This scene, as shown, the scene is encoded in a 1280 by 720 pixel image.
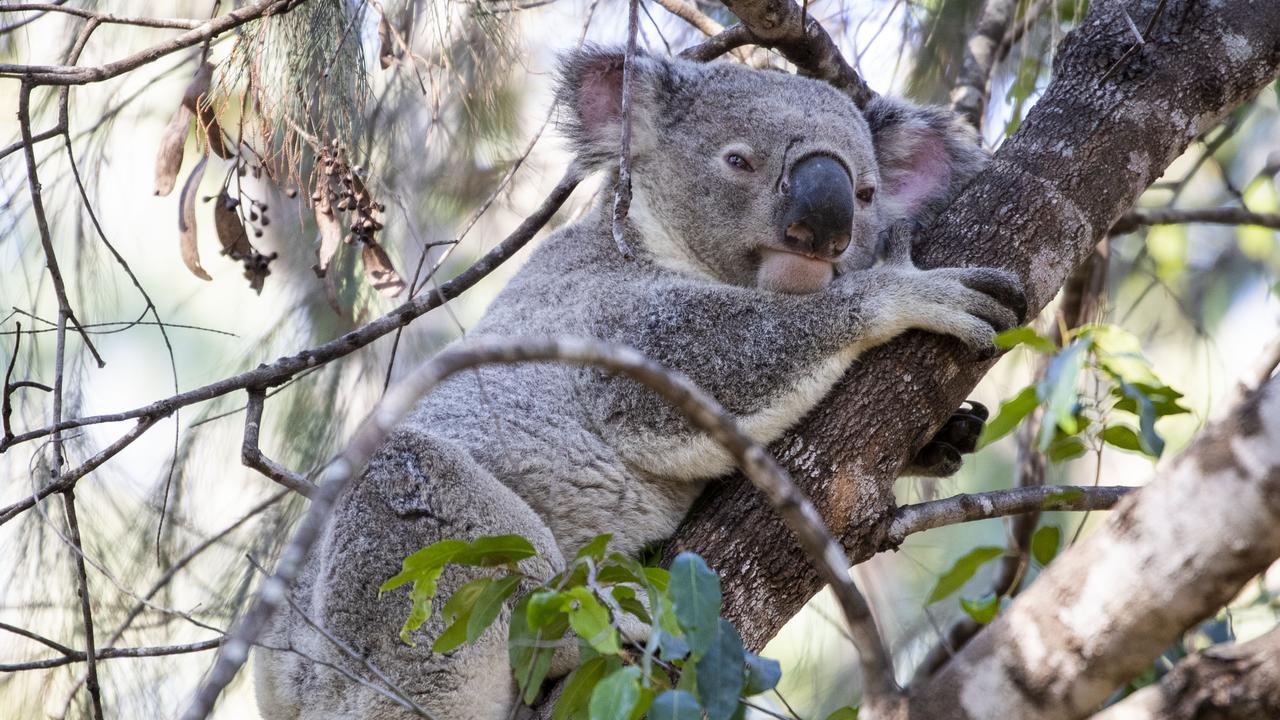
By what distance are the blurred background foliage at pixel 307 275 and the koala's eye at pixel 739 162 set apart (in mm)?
518

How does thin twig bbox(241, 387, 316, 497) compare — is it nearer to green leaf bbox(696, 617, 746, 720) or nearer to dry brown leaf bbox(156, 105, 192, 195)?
dry brown leaf bbox(156, 105, 192, 195)

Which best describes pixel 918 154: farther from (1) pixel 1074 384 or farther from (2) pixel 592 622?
(2) pixel 592 622

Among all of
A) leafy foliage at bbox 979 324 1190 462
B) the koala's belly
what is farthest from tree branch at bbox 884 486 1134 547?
leafy foliage at bbox 979 324 1190 462

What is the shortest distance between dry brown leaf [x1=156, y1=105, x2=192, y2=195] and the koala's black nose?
4.92 feet

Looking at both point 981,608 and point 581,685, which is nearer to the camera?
point 981,608

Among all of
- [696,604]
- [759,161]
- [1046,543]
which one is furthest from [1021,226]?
[696,604]

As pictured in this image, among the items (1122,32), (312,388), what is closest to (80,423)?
(312,388)

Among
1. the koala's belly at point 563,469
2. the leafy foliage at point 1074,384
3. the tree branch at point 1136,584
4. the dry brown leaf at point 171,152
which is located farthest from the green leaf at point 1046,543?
the dry brown leaf at point 171,152

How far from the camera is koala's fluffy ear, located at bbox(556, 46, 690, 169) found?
10.2ft

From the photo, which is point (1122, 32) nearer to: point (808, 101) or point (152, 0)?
point (808, 101)

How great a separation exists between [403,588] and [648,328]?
84cm

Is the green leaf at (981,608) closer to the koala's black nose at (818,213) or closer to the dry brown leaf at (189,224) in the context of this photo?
the koala's black nose at (818,213)

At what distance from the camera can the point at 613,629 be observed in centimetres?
147

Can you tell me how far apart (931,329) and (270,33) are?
1.89 meters
